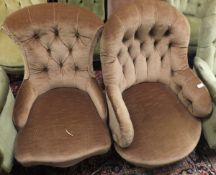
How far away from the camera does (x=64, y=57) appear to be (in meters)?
1.59

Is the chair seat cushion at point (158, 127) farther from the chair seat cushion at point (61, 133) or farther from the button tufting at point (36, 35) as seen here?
the button tufting at point (36, 35)

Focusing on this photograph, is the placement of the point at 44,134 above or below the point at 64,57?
below

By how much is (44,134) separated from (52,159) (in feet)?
0.49

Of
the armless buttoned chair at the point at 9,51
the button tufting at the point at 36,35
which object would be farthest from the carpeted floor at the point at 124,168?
the button tufting at the point at 36,35

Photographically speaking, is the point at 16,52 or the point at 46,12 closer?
the point at 46,12

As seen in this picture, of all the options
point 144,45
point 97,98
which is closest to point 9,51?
point 97,98

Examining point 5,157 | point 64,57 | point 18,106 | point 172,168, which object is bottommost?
point 172,168

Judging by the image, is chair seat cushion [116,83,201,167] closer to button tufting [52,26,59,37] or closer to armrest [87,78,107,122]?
armrest [87,78,107,122]

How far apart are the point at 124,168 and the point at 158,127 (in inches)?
16.4

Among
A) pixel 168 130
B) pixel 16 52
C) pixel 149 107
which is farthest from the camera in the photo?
pixel 16 52

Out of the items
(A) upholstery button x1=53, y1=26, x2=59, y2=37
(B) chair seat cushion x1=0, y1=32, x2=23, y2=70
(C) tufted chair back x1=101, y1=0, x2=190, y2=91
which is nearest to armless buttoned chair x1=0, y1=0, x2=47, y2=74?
(B) chair seat cushion x1=0, y1=32, x2=23, y2=70

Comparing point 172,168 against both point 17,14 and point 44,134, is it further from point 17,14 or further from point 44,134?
point 17,14

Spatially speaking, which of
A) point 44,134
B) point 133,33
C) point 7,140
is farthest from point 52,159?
point 133,33

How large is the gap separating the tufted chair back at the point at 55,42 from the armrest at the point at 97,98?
37 mm
